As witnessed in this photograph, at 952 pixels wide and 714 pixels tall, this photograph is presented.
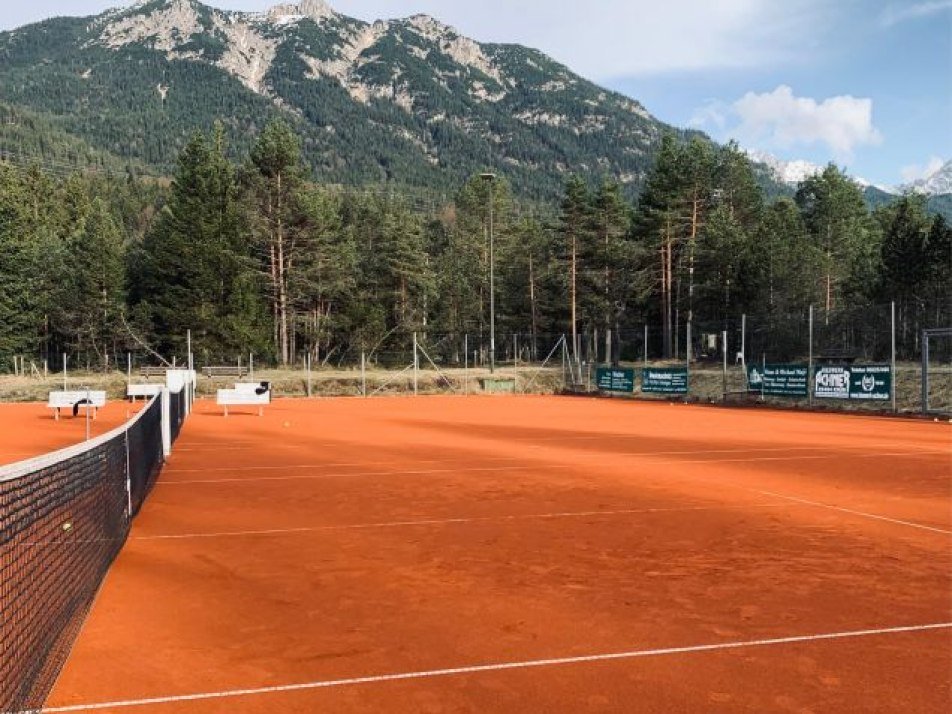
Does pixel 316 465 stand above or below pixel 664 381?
below

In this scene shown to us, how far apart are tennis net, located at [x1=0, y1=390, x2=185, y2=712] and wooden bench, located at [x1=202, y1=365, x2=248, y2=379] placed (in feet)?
98.1

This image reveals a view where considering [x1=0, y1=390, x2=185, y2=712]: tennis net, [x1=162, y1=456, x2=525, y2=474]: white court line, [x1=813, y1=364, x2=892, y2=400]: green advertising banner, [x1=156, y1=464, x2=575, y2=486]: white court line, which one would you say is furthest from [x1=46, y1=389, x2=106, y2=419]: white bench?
[x1=813, y1=364, x2=892, y2=400]: green advertising banner

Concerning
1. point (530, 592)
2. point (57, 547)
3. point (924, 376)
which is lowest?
point (530, 592)

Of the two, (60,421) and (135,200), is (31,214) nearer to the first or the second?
(135,200)

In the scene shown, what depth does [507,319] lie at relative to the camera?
6488 cm

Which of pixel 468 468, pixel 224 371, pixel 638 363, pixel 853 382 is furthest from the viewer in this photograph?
pixel 638 363

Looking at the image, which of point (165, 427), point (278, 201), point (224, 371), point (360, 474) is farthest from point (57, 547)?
point (278, 201)

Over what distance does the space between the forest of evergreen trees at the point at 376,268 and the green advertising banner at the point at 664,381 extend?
13.4 m

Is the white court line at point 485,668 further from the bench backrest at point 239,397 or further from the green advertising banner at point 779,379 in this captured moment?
the green advertising banner at point 779,379

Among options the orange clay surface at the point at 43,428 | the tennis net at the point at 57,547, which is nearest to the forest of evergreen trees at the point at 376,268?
the orange clay surface at the point at 43,428

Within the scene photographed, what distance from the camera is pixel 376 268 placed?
205 ft

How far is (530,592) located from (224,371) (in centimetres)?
3738

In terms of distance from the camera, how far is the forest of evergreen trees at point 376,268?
49.9 m

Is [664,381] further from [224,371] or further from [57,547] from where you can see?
[57,547]
